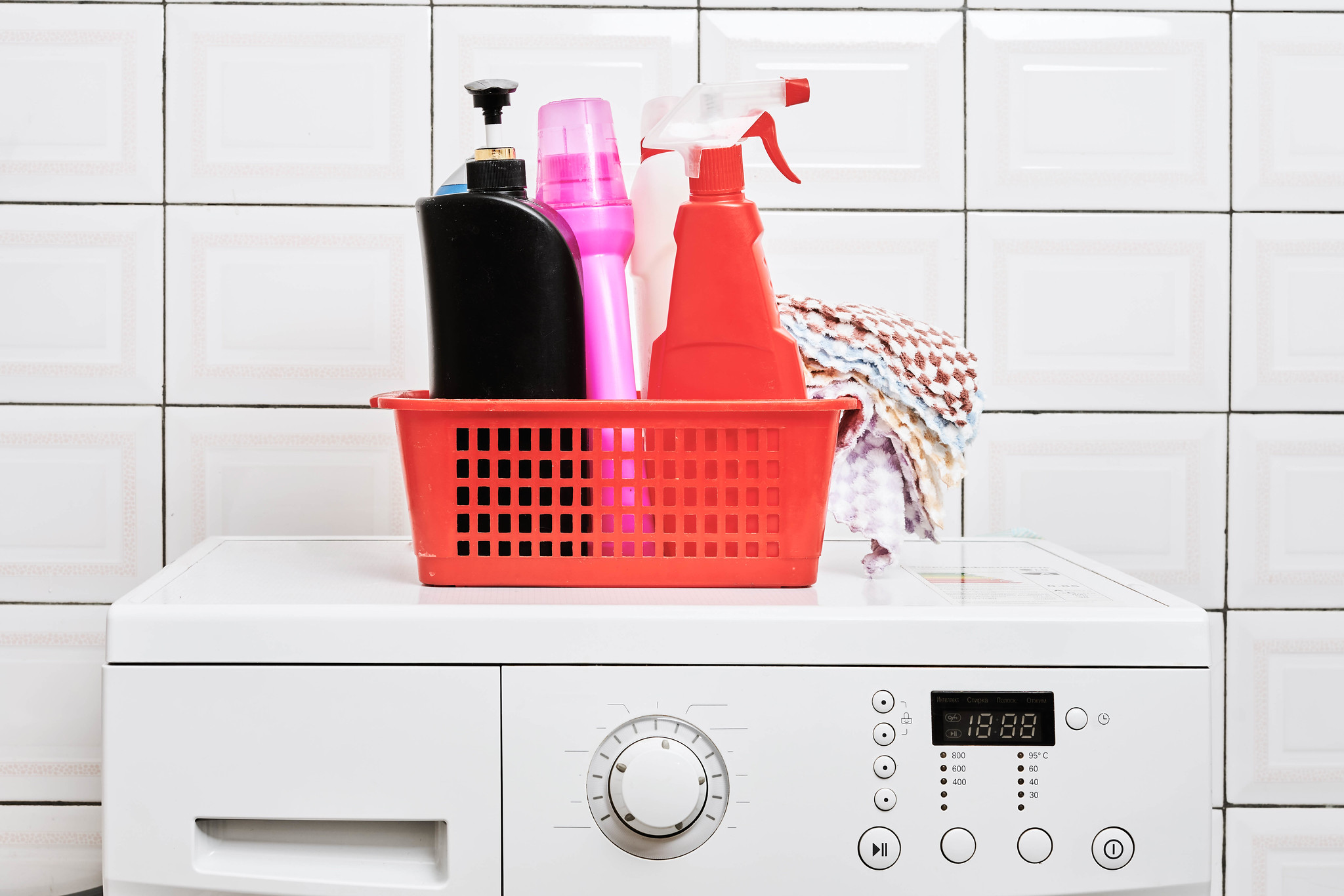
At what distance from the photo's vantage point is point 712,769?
1.74 feet

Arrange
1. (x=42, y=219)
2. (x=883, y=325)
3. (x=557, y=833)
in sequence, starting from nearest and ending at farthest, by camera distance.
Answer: (x=557, y=833), (x=883, y=325), (x=42, y=219)

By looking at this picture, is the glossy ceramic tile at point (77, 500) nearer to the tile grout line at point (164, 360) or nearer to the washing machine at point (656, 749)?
the tile grout line at point (164, 360)

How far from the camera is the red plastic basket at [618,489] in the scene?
568mm

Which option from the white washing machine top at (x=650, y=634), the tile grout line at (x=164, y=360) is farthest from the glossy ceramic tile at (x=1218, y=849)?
the tile grout line at (x=164, y=360)

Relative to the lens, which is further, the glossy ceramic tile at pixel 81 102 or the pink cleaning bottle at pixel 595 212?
the glossy ceramic tile at pixel 81 102

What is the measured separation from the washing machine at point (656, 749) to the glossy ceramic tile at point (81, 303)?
45 centimetres

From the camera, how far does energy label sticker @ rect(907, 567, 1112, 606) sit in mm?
575

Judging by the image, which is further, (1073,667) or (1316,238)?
(1316,238)

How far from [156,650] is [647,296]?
35 cm

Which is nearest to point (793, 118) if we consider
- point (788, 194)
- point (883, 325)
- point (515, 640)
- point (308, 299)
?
point (788, 194)

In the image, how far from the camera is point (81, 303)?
902 millimetres

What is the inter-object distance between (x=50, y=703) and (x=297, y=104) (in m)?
0.59

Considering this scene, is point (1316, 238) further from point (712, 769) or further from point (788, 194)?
point (712, 769)

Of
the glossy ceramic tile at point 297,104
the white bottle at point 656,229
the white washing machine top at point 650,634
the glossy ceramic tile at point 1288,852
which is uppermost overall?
the glossy ceramic tile at point 297,104
